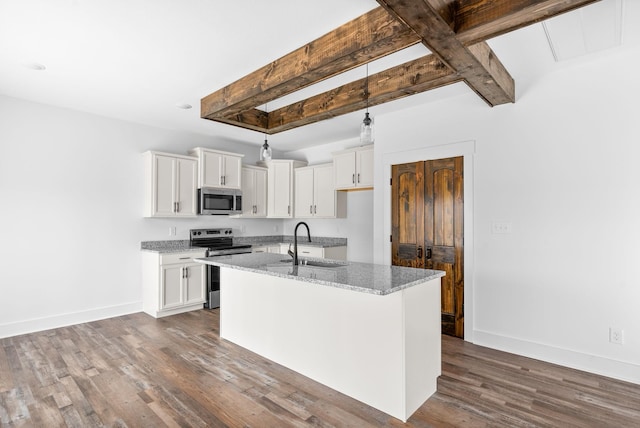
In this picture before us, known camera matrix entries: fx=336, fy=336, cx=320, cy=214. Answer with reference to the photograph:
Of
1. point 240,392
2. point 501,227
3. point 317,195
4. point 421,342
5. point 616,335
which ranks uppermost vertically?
point 317,195

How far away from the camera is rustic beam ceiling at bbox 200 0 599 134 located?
183 centimetres

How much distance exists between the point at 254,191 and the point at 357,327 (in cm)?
397

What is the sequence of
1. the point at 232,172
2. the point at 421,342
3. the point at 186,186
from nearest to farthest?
the point at 421,342
the point at 186,186
the point at 232,172

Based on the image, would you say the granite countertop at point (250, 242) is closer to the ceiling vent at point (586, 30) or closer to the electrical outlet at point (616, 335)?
the electrical outlet at point (616, 335)

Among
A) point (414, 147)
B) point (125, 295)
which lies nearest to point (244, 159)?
point (125, 295)

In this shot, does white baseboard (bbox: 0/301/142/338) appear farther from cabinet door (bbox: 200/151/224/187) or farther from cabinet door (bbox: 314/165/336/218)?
cabinet door (bbox: 314/165/336/218)

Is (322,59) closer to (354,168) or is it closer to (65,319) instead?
(354,168)

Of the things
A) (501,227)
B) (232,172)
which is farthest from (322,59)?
(232,172)

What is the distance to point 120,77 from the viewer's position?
10.4 feet

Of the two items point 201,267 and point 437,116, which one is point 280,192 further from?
point 437,116

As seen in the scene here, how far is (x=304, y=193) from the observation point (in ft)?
19.2

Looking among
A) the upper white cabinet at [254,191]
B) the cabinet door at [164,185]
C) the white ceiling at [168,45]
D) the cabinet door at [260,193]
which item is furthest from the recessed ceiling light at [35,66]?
the cabinet door at [260,193]

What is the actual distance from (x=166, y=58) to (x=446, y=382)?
347cm

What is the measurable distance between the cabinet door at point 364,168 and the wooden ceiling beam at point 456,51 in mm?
1836
